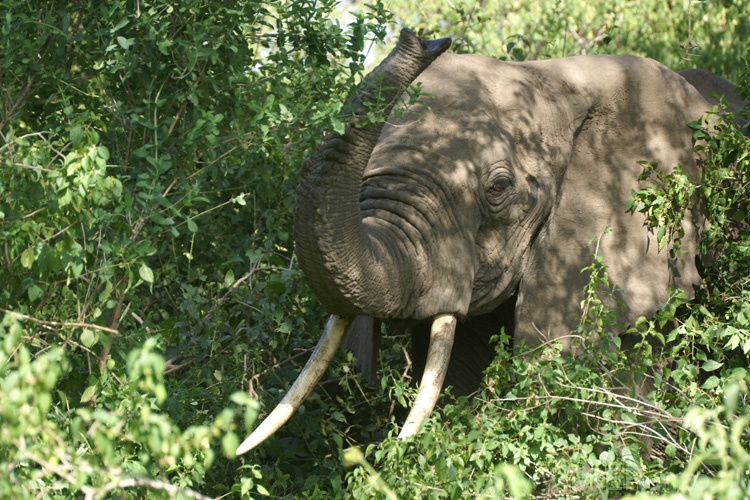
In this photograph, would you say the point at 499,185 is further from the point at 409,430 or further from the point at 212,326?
the point at 212,326

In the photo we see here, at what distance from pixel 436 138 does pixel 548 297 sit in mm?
799

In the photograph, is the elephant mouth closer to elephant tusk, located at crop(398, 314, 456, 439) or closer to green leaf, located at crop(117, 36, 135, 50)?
elephant tusk, located at crop(398, 314, 456, 439)

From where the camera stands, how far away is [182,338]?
13.2ft

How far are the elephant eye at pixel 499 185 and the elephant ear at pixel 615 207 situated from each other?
344 millimetres

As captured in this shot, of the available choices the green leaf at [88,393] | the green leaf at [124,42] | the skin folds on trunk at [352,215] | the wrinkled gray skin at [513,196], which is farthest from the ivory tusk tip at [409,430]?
the green leaf at [124,42]

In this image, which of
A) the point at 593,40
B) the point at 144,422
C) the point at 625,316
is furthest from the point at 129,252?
the point at 593,40

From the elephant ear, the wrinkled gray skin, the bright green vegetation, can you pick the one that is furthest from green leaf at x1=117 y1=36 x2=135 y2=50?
the elephant ear

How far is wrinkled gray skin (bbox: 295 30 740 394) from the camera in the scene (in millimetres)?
3217

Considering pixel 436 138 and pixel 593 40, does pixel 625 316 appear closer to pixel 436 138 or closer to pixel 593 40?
pixel 436 138

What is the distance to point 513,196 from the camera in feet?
11.8

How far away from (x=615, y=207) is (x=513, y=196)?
511mm

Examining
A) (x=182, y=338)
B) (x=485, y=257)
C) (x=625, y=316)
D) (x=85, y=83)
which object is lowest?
(x=182, y=338)

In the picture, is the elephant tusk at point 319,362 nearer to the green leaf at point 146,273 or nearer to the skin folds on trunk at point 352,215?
the skin folds on trunk at point 352,215

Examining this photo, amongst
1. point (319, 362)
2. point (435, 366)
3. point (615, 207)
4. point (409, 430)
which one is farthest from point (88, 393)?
point (615, 207)
